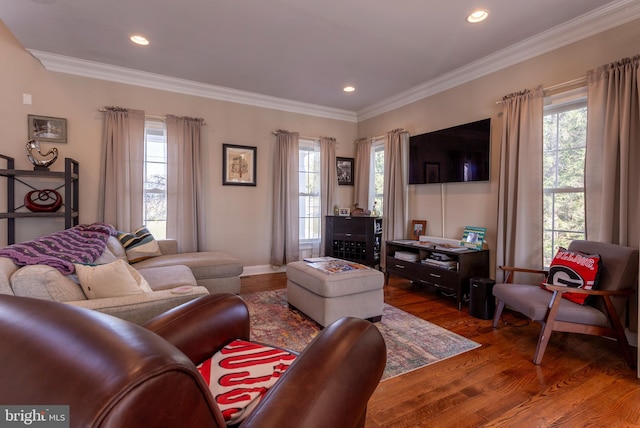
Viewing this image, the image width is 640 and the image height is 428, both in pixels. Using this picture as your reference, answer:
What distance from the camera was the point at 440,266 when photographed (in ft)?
11.4

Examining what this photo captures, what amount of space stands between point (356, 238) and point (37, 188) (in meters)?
3.99

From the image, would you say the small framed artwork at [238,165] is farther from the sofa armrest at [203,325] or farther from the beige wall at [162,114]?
the sofa armrest at [203,325]

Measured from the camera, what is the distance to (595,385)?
192cm

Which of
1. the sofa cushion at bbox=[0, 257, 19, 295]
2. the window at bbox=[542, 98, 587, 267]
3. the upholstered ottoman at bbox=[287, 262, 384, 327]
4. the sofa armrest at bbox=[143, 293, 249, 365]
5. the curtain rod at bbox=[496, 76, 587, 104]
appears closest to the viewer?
the sofa armrest at bbox=[143, 293, 249, 365]

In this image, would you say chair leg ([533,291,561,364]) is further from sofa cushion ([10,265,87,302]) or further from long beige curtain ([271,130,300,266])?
long beige curtain ([271,130,300,266])

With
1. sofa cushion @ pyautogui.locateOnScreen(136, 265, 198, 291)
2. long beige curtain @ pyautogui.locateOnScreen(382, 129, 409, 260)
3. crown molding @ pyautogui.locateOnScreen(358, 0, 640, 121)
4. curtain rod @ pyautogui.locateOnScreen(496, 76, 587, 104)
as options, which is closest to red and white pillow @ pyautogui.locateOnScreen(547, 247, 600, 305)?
curtain rod @ pyautogui.locateOnScreen(496, 76, 587, 104)

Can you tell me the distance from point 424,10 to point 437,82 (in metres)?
1.60

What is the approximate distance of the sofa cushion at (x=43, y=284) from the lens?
139cm

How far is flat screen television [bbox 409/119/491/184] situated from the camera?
346 centimetres

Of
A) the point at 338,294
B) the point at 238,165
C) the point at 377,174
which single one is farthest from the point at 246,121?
the point at 338,294

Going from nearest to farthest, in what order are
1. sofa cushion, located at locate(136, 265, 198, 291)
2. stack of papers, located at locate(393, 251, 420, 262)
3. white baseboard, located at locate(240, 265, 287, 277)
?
sofa cushion, located at locate(136, 265, 198, 291)
stack of papers, located at locate(393, 251, 420, 262)
white baseboard, located at locate(240, 265, 287, 277)

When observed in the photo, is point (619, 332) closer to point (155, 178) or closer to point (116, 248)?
point (116, 248)

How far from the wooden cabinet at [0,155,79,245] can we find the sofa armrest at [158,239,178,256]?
2.99 ft

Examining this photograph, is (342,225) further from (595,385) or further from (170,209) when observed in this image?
(595,385)
